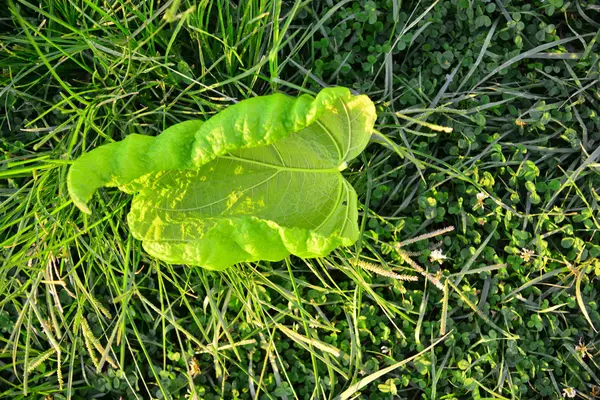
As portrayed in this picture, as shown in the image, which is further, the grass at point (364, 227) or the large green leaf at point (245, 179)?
the grass at point (364, 227)

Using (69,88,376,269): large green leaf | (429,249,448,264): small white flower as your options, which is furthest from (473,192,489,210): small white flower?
(69,88,376,269): large green leaf

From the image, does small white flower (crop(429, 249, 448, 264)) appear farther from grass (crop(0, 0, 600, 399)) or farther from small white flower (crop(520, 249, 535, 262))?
small white flower (crop(520, 249, 535, 262))

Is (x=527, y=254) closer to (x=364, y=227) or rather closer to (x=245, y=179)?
(x=364, y=227)

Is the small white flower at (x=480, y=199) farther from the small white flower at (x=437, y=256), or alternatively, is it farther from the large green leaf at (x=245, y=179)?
the large green leaf at (x=245, y=179)

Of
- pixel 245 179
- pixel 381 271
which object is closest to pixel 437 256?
pixel 381 271

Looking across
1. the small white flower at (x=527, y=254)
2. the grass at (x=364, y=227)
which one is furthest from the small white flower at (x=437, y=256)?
the small white flower at (x=527, y=254)
